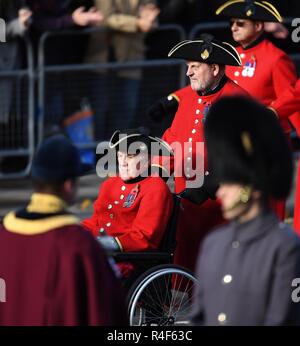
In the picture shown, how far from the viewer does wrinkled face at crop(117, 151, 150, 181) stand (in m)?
7.28

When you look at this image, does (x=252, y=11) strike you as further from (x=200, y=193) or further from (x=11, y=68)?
(x=11, y=68)

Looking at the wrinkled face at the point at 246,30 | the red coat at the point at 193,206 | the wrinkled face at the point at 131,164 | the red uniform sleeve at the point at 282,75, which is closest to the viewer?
the wrinkled face at the point at 131,164

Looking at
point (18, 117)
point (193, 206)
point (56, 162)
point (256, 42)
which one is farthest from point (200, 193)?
point (18, 117)

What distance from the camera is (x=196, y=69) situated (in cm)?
780

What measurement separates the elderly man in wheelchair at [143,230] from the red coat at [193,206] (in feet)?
0.93

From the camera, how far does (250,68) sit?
882 centimetres

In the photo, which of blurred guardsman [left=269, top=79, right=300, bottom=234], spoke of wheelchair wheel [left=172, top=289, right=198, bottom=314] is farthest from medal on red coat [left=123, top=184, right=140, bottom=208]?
blurred guardsman [left=269, top=79, right=300, bottom=234]

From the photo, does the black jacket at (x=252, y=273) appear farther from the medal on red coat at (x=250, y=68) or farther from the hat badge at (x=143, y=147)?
the medal on red coat at (x=250, y=68)

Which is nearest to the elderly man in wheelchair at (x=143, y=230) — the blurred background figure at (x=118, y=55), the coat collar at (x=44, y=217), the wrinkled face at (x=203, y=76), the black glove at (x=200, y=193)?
the black glove at (x=200, y=193)

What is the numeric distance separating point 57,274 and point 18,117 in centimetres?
700

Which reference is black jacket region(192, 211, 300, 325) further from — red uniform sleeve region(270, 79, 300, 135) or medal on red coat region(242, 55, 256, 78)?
medal on red coat region(242, 55, 256, 78)

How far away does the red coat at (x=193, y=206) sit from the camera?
25.2 ft

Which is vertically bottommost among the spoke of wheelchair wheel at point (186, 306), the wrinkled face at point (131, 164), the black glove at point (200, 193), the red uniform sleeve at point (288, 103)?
the spoke of wheelchair wheel at point (186, 306)
